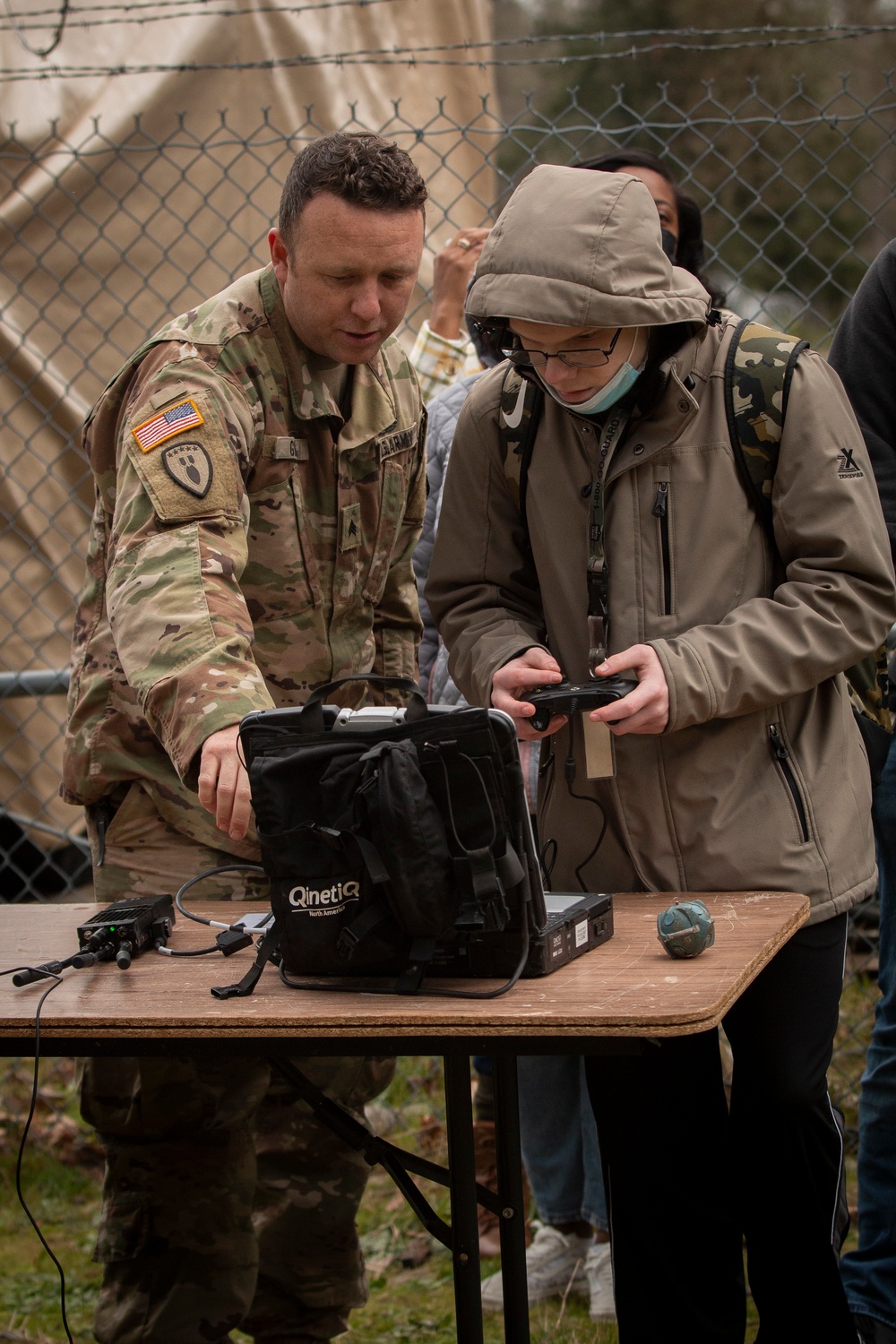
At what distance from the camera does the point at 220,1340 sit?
263cm

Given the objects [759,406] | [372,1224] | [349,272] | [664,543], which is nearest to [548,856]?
[664,543]

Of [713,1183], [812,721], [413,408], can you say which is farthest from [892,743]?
[413,408]

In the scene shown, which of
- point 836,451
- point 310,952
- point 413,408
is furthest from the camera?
point 413,408

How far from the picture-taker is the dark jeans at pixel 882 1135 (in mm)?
2619

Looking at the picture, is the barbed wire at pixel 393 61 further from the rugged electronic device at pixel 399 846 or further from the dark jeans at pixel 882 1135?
the rugged electronic device at pixel 399 846

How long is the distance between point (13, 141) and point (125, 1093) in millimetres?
2935

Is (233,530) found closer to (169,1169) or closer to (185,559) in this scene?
(185,559)

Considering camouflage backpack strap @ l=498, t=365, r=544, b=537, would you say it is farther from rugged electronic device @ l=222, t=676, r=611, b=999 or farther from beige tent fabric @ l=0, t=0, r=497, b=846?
beige tent fabric @ l=0, t=0, r=497, b=846

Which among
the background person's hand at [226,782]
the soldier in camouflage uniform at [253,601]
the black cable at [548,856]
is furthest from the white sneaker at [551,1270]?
the background person's hand at [226,782]

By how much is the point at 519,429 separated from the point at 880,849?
1071 millimetres

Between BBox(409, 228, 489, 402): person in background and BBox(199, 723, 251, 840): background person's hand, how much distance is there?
5.82 feet

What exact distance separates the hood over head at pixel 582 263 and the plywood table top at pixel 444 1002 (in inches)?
35.1

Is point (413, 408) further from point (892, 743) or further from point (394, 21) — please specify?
point (394, 21)

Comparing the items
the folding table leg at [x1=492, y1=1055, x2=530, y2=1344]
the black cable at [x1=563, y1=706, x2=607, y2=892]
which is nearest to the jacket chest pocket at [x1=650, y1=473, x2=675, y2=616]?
the black cable at [x1=563, y1=706, x2=607, y2=892]
